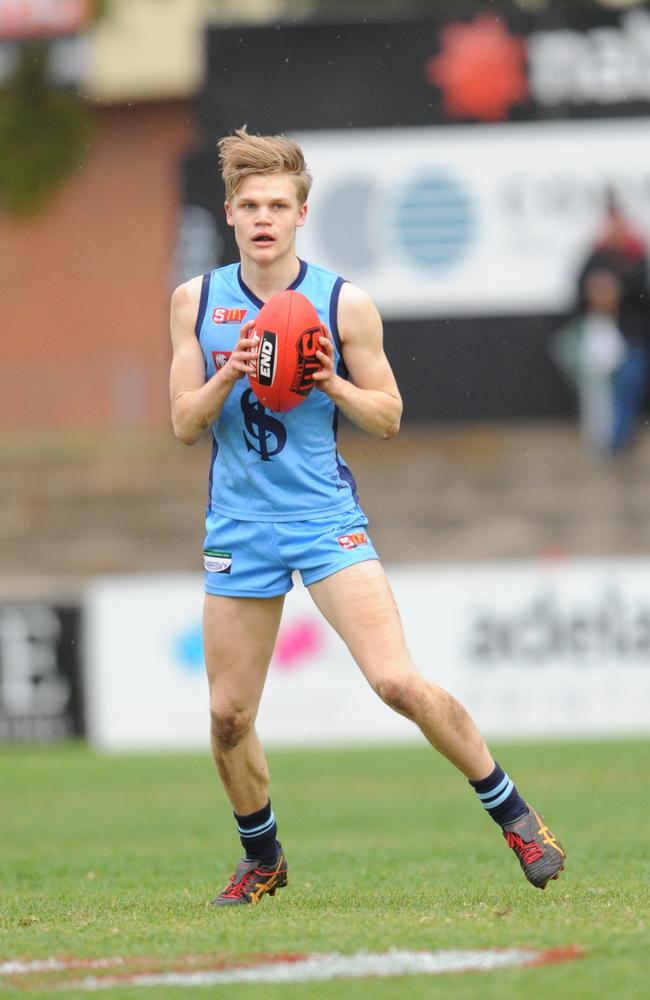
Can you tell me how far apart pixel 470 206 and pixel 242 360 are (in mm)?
14231

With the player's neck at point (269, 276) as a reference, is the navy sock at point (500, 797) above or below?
below

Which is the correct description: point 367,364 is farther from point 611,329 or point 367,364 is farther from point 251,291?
point 611,329

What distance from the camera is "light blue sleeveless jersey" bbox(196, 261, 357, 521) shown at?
5.88 m

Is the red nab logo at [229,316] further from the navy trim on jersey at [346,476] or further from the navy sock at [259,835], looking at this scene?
the navy sock at [259,835]

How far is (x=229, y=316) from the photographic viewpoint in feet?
19.4

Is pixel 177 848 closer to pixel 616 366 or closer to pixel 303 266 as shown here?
pixel 303 266

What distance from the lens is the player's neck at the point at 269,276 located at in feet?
19.3

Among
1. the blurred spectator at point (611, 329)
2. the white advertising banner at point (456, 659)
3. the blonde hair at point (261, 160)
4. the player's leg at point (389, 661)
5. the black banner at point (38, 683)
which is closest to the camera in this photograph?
the player's leg at point (389, 661)

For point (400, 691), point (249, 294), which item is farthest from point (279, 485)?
point (400, 691)

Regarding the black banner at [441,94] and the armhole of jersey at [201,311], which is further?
the black banner at [441,94]

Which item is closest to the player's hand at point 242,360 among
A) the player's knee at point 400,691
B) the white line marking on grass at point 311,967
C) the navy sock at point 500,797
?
the player's knee at point 400,691

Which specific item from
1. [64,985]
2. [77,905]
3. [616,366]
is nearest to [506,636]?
[616,366]

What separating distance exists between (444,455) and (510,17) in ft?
14.8

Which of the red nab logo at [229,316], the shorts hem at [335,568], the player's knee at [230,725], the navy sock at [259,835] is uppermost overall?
the red nab logo at [229,316]
